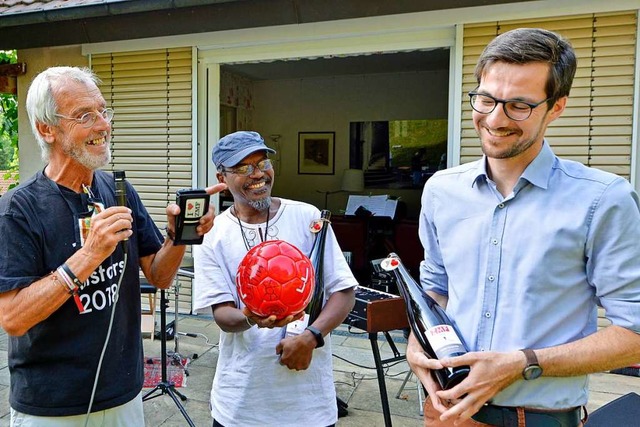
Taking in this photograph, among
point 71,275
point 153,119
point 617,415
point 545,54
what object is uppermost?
point 153,119

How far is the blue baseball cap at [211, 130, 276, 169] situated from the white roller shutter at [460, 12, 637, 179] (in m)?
3.20

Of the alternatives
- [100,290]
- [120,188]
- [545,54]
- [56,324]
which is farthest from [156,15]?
[545,54]

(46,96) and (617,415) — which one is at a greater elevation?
(46,96)

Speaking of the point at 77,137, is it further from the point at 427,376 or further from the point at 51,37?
the point at 51,37

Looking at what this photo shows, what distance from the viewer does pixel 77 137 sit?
1714mm

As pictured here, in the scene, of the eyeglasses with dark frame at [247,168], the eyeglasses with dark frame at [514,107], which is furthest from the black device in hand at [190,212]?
the eyeglasses with dark frame at [514,107]

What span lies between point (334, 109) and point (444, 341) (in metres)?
8.75

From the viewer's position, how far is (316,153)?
9906mm

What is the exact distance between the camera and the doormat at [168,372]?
3.98m

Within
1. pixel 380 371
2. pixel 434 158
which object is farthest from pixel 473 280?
pixel 434 158

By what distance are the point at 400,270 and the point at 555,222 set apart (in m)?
0.52

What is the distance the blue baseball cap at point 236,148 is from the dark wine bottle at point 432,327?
0.80 meters

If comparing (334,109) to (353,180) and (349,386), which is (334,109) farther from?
(349,386)

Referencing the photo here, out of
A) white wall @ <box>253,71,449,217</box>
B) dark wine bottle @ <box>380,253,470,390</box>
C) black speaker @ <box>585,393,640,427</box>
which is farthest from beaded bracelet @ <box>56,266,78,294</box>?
white wall @ <box>253,71,449,217</box>
